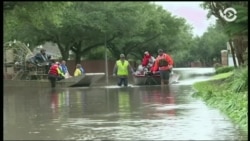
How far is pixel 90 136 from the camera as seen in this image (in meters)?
7.45

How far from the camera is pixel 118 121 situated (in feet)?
29.5

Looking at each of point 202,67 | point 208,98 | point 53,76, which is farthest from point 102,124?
point 202,67

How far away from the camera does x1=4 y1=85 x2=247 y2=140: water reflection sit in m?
7.52

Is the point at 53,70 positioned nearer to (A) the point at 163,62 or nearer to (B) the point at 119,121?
(A) the point at 163,62

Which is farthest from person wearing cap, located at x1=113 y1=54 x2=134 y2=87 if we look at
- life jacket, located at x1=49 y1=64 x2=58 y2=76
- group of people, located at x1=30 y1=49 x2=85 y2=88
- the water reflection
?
the water reflection

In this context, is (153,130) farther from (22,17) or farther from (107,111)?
(22,17)

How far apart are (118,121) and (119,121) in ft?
0.06

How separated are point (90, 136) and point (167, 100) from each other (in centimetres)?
570

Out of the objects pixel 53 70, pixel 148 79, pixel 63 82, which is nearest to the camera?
pixel 53 70

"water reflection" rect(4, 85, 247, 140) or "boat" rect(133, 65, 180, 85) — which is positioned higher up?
"boat" rect(133, 65, 180, 85)

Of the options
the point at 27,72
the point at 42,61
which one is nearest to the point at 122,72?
the point at 42,61

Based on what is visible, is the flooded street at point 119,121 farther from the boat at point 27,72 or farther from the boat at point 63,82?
the boat at point 63,82

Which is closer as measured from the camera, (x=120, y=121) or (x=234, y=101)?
(x=120, y=121)

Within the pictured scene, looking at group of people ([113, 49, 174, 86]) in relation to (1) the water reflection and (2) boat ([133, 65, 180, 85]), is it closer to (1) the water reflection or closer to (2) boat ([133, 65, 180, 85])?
(2) boat ([133, 65, 180, 85])
